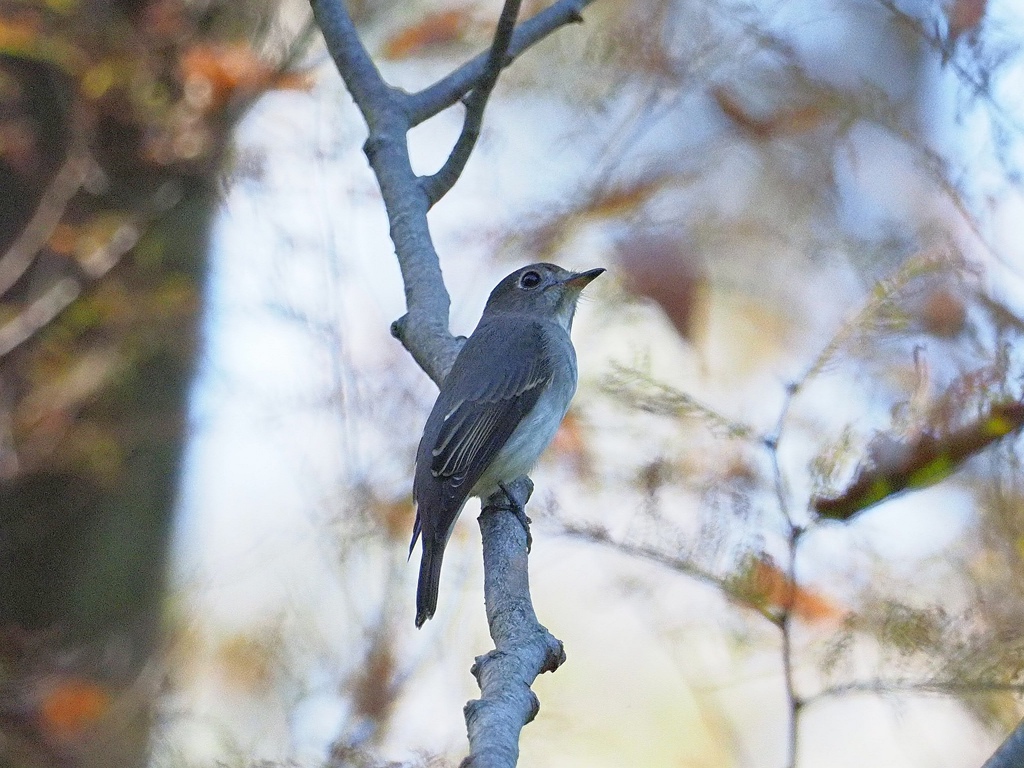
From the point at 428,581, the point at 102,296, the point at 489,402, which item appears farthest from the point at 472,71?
the point at 102,296

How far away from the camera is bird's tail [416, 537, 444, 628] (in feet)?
10.3

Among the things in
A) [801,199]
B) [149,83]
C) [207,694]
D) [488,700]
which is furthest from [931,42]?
[207,694]

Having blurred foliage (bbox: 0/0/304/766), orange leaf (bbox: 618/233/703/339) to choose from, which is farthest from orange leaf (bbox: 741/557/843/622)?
blurred foliage (bbox: 0/0/304/766)

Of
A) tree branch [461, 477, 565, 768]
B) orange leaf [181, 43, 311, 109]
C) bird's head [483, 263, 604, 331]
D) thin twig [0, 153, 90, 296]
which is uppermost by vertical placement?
orange leaf [181, 43, 311, 109]

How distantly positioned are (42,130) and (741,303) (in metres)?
3.52

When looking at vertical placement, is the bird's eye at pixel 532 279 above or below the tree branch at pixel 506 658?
above

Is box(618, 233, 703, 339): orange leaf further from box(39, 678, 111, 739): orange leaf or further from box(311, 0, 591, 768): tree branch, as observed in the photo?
box(39, 678, 111, 739): orange leaf

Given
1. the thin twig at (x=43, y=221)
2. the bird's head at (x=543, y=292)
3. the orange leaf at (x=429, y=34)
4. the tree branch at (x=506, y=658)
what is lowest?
the tree branch at (x=506, y=658)

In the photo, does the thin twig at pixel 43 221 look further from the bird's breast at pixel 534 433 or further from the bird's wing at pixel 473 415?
the bird's breast at pixel 534 433

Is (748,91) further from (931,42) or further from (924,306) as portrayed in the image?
(924,306)

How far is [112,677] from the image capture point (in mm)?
4906

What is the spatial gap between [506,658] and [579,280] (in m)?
2.45

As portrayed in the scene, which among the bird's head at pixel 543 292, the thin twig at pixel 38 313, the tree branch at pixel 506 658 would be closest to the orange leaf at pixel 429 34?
the bird's head at pixel 543 292

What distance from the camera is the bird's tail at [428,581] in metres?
3.15
